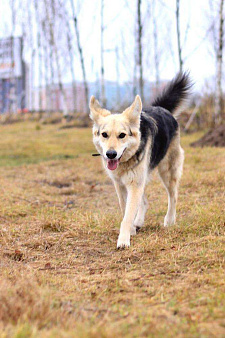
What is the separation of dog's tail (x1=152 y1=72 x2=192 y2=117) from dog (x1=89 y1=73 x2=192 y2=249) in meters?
0.29

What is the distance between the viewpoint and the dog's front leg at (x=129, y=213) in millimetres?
3986

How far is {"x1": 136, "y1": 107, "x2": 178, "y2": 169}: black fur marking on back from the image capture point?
462cm

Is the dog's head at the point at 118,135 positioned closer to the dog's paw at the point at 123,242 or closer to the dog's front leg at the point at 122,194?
the dog's front leg at the point at 122,194

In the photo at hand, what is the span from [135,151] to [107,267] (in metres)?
1.39

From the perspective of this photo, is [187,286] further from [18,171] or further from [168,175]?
[18,171]

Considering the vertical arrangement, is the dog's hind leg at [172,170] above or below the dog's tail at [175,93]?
below

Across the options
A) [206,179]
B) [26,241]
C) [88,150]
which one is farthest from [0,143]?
[26,241]

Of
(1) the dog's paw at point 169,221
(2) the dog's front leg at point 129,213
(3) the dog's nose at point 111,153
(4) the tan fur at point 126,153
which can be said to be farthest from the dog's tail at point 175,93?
(3) the dog's nose at point 111,153

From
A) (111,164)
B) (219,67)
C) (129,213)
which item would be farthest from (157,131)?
(219,67)

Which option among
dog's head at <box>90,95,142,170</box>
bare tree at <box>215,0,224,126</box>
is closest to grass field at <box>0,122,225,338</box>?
dog's head at <box>90,95,142,170</box>

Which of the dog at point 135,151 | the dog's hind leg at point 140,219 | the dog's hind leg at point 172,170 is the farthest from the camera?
the dog's hind leg at point 172,170

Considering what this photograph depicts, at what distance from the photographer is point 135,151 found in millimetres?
4367

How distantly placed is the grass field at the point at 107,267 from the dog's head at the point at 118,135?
87 centimetres

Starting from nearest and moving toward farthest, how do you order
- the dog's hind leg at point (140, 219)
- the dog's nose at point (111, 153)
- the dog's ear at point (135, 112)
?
the dog's nose at point (111, 153) < the dog's ear at point (135, 112) < the dog's hind leg at point (140, 219)
